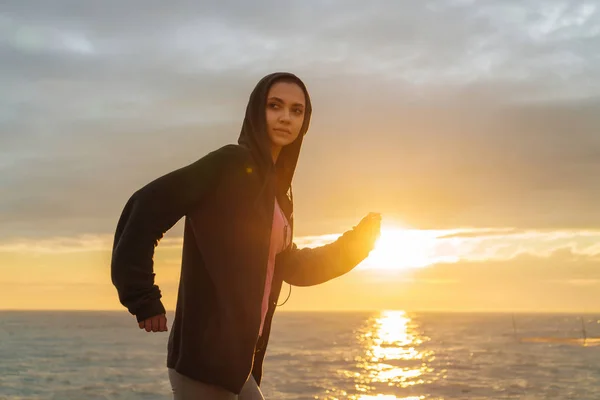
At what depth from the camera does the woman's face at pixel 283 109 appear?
294 centimetres

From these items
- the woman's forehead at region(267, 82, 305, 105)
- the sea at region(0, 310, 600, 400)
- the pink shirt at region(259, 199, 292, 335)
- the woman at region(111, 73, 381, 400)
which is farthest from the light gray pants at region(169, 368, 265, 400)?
the sea at region(0, 310, 600, 400)

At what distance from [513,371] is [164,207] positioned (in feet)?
155

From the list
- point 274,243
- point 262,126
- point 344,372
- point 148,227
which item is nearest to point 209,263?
point 148,227

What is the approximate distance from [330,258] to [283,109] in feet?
2.43

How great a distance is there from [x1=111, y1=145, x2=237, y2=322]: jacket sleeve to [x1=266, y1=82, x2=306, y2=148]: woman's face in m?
0.49

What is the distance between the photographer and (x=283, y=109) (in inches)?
116

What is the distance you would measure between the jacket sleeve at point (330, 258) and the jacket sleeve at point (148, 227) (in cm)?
82

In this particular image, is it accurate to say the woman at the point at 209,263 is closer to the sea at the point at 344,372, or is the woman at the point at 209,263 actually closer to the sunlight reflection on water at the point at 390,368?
the sea at the point at 344,372

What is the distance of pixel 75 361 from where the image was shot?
54062mm

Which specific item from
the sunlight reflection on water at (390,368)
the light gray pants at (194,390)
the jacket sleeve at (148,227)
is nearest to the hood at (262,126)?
the jacket sleeve at (148,227)

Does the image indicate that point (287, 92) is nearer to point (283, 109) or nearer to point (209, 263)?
point (283, 109)

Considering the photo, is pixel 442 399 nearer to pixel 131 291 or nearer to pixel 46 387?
pixel 46 387

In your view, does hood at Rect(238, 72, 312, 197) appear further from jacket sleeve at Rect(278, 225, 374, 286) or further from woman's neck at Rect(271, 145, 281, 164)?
jacket sleeve at Rect(278, 225, 374, 286)

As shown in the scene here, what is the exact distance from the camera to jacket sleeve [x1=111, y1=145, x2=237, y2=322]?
2.43m
